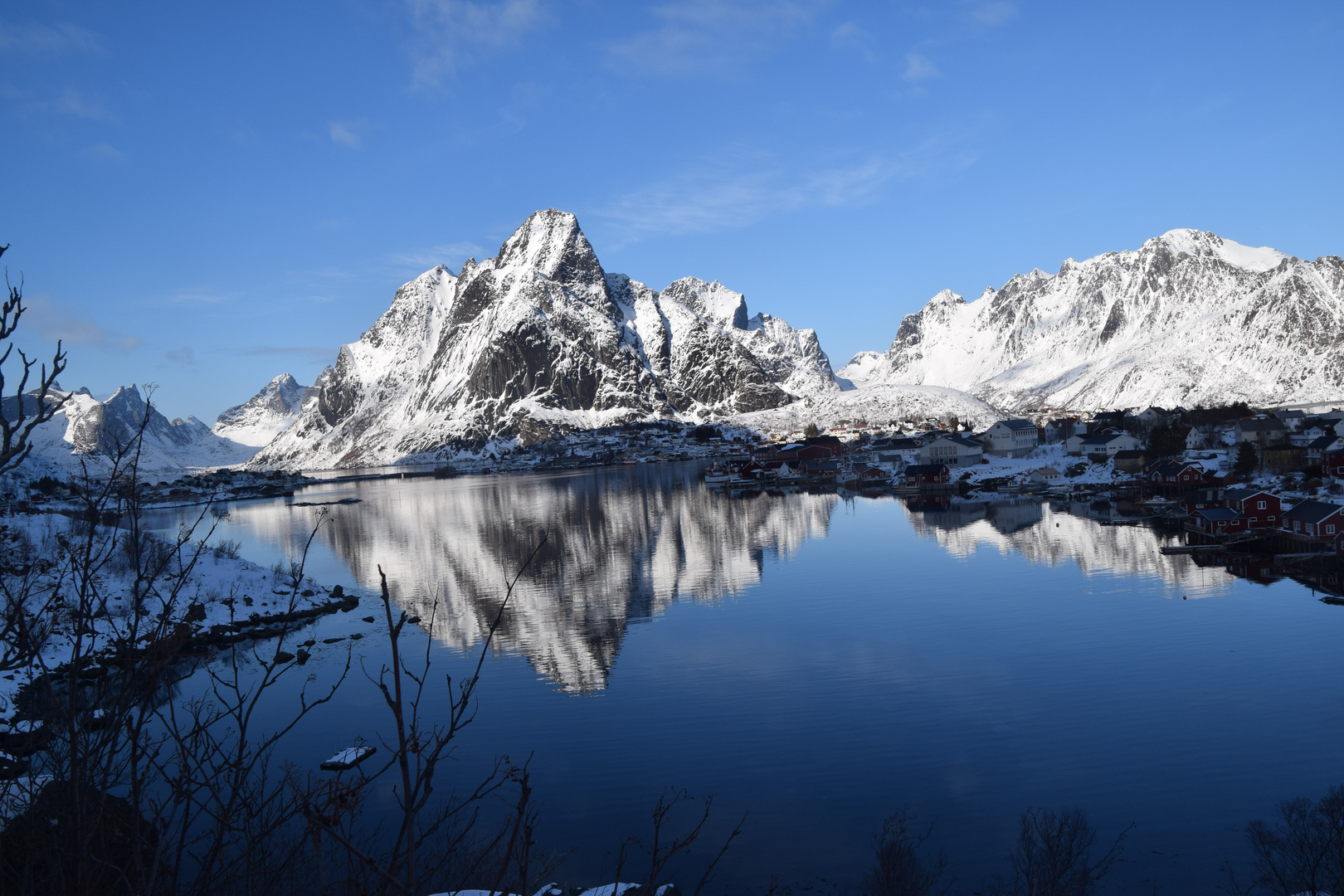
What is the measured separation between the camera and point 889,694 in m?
19.6

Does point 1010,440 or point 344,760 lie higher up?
point 1010,440

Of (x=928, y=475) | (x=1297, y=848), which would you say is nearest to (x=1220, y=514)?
(x=1297, y=848)

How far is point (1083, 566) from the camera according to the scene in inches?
1347

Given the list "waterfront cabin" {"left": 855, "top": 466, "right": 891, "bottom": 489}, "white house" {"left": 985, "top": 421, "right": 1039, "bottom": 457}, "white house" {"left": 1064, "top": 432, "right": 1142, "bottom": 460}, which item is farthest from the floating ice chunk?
"white house" {"left": 985, "top": 421, "right": 1039, "bottom": 457}

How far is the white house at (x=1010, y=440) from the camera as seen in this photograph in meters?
87.2

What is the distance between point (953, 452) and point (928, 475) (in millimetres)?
14853

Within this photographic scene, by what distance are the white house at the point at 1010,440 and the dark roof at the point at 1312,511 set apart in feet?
164

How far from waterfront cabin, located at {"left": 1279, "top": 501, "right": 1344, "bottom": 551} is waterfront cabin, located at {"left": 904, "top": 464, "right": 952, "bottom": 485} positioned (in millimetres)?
34381

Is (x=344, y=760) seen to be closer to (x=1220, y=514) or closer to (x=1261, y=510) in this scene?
(x=1220, y=514)

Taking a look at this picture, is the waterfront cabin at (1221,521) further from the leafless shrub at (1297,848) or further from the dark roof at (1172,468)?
the leafless shrub at (1297,848)

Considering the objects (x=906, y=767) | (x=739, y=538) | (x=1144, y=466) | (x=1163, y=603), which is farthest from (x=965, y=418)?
(x=906, y=767)

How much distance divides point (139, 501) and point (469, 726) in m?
14.8

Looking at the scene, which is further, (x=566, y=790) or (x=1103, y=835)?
(x=566, y=790)

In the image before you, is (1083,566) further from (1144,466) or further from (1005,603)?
(1144,466)
